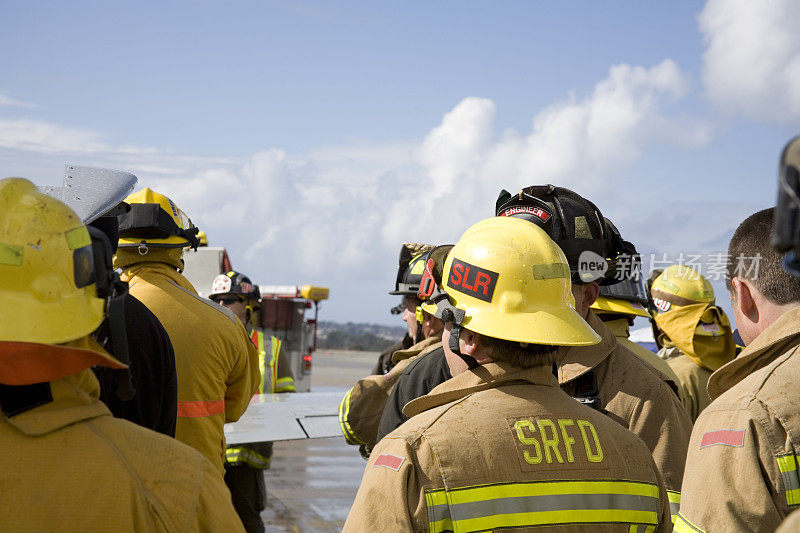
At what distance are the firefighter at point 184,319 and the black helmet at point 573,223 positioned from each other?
1.48 metres

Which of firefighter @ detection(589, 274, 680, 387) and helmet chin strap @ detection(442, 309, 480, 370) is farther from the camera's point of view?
firefighter @ detection(589, 274, 680, 387)

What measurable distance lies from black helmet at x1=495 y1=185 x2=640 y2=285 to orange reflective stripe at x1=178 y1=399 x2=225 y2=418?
5.36ft

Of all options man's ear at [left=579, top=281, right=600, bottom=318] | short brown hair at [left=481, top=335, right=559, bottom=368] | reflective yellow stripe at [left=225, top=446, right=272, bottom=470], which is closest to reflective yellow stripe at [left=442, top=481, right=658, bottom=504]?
short brown hair at [left=481, top=335, right=559, bottom=368]

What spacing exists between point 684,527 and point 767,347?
630 mm

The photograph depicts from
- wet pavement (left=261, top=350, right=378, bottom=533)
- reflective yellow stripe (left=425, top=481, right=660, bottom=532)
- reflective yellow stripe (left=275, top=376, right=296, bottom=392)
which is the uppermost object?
reflective yellow stripe (left=425, top=481, right=660, bottom=532)

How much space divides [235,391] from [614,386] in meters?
1.93

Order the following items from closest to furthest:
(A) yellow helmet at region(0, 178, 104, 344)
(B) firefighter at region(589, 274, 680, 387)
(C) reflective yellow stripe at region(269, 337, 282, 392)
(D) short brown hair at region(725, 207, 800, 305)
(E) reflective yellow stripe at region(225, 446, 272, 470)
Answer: (A) yellow helmet at region(0, 178, 104, 344) → (D) short brown hair at region(725, 207, 800, 305) → (B) firefighter at region(589, 274, 680, 387) → (E) reflective yellow stripe at region(225, 446, 272, 470) → (C) reflective yellow stripe at region(269, 337, 282, 392)

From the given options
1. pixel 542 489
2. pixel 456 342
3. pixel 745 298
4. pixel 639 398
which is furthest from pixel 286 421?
pixel 542 489

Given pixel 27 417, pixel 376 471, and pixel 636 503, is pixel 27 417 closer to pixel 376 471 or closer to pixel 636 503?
pixel 376 471

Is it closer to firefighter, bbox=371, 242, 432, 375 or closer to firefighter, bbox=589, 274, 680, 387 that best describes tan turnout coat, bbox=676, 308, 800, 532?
firefighter, bbox=589, 274, 680, 387

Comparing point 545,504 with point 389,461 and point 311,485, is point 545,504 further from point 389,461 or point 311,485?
point 311,485

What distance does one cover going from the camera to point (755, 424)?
231 cm

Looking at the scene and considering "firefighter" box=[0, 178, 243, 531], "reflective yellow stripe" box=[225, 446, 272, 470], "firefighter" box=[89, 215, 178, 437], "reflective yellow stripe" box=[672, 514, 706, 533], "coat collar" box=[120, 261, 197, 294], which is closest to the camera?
"firefighter" box=[0, 178, 243, 531]

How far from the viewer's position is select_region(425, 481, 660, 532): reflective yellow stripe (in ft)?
6.59
